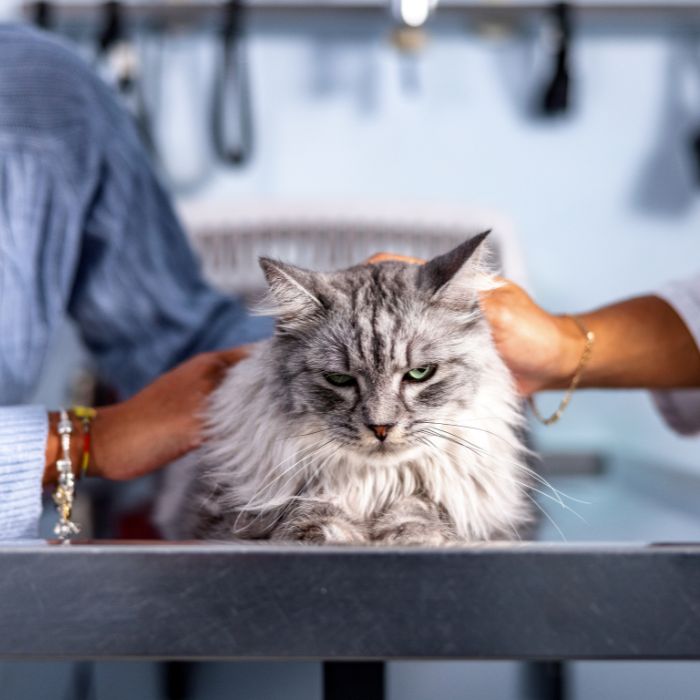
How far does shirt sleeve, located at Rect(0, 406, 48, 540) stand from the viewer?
925mm

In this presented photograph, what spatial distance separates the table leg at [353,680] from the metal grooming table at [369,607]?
100 mm

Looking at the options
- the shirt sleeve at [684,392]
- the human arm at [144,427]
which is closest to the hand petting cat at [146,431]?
the human arm at [144,427]

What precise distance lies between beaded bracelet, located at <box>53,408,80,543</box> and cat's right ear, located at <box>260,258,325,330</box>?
1.10 ft

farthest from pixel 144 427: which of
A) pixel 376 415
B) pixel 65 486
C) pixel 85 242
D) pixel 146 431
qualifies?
pixel 85 242

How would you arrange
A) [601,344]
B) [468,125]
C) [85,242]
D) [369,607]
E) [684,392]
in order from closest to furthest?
[369,607]
[601,344]
[684,392]
[85,242]
[468,125]

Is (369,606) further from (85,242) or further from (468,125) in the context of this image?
(468,125)

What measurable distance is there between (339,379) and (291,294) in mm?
119

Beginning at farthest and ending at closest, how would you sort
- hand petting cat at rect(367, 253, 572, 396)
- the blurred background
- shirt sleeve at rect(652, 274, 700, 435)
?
the blurred background
shirt sleeve at rect(652, 274, 700, 435)
hand petting cat at rect(367, 253, 572, 396)

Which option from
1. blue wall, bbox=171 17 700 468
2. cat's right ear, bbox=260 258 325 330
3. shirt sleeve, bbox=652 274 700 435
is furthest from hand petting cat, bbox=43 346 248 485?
blue wall, bbox=171 17 700 468

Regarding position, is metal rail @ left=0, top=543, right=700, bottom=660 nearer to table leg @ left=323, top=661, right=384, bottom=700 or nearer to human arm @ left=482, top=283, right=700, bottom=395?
table leg @ left=323, top=661, right=384, bottom=700

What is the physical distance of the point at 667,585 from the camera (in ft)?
2.06

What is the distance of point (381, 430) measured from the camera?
2.94ft

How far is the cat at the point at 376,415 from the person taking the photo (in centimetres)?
93

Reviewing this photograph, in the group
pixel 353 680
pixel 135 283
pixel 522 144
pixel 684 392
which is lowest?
pixel 353 680
